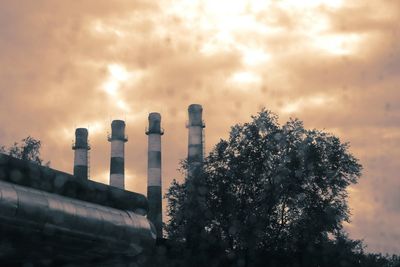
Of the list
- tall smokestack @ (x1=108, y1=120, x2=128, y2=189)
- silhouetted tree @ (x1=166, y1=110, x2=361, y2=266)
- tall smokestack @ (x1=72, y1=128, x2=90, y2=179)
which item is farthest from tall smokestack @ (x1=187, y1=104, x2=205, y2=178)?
silhouetted tree @ (x1=166, y1=110, x2=361, y2=266)

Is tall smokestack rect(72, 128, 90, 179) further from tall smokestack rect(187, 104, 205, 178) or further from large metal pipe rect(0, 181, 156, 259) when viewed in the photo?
large metal pipe rect(0, 181, 156, 259)

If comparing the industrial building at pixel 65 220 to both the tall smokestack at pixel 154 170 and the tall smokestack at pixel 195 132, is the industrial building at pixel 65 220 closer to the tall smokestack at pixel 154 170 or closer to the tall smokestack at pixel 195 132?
the tall smokestack at pixel 154 170

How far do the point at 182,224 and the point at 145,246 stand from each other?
17.2 meters

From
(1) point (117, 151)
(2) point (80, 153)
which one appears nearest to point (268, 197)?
(1) point (117, 151)

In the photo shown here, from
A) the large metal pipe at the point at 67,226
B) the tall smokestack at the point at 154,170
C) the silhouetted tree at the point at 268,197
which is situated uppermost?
the tall smokestack at the point at 154,170

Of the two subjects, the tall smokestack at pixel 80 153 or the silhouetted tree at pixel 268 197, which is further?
the tall smokestack at pixel 80 153

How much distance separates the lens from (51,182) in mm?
26188

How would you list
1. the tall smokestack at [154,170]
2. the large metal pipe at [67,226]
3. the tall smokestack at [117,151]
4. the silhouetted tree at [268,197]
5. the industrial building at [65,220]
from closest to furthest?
1. the large metal pipe at [67,226]
2. the industrial building at [65,220]
3. the silhouetted tree at [268,197]
4. the tall smokestack at [154,170]
5. the tall smokestack at [117,151]

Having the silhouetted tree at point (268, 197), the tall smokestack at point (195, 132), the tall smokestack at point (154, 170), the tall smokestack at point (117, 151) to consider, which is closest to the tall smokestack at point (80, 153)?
the tall smokestack at point (117, 151)

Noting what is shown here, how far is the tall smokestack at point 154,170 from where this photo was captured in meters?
68.6

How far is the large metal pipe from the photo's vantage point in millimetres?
23734

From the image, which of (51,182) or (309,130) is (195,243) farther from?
(51,182)

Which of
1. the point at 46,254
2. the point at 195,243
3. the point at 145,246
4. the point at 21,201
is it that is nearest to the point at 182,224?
the point at 195,243

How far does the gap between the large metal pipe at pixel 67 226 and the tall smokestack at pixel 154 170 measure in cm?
3667
